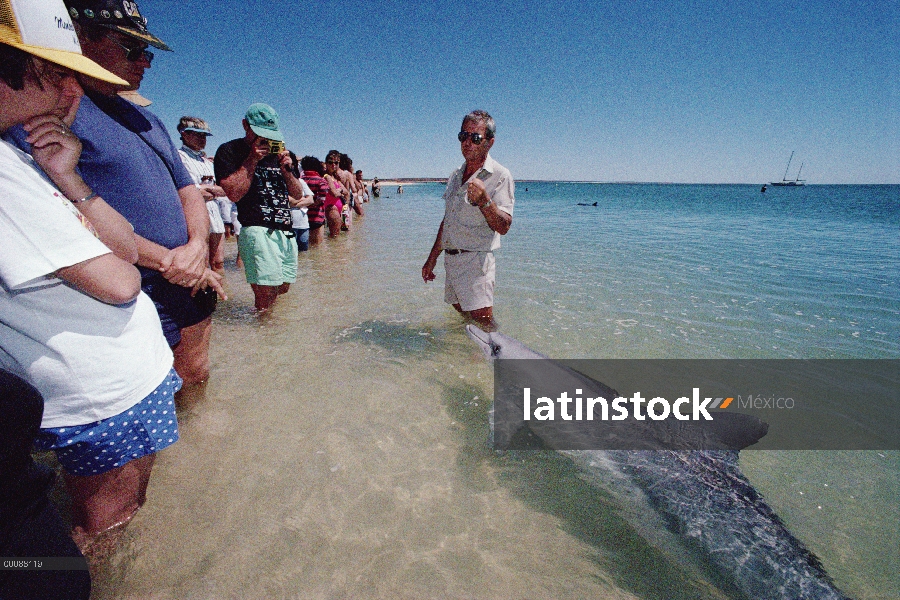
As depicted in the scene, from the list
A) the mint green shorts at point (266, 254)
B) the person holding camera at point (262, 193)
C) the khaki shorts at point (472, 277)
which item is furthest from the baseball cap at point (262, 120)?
the khaki shorts at point (472, 277)

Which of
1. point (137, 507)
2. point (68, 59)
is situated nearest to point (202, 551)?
point (137, 507)

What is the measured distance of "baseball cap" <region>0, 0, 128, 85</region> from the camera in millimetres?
1015

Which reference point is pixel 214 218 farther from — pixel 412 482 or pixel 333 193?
pixel 333 193

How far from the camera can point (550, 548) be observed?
2.00m

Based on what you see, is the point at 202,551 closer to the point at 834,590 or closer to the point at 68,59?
the point at 68,59

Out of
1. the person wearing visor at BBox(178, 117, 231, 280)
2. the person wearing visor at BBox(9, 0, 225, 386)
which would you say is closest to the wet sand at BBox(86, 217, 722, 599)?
the person wearing visor at BBox(9, 0, 225, 386)

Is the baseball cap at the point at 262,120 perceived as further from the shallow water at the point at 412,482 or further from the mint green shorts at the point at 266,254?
the shallow water at the point at 412,482

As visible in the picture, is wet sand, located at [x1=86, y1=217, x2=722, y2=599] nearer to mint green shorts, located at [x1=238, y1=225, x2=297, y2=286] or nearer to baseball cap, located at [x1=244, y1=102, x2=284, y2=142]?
mint green shorts, located at [x1=238, y1=225, x2=297, y2=286]

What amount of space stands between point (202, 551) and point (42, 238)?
1588mm

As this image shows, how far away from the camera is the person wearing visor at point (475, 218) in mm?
3260

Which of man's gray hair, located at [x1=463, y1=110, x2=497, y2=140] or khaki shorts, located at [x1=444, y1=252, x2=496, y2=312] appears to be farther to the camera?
khaki shorts, located at [x1=444, y1=252, x2=496, y2=312]

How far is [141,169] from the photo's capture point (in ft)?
6.17

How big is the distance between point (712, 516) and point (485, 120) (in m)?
3.18

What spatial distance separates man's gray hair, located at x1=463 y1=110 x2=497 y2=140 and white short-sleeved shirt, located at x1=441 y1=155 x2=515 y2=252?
22 centimetres
